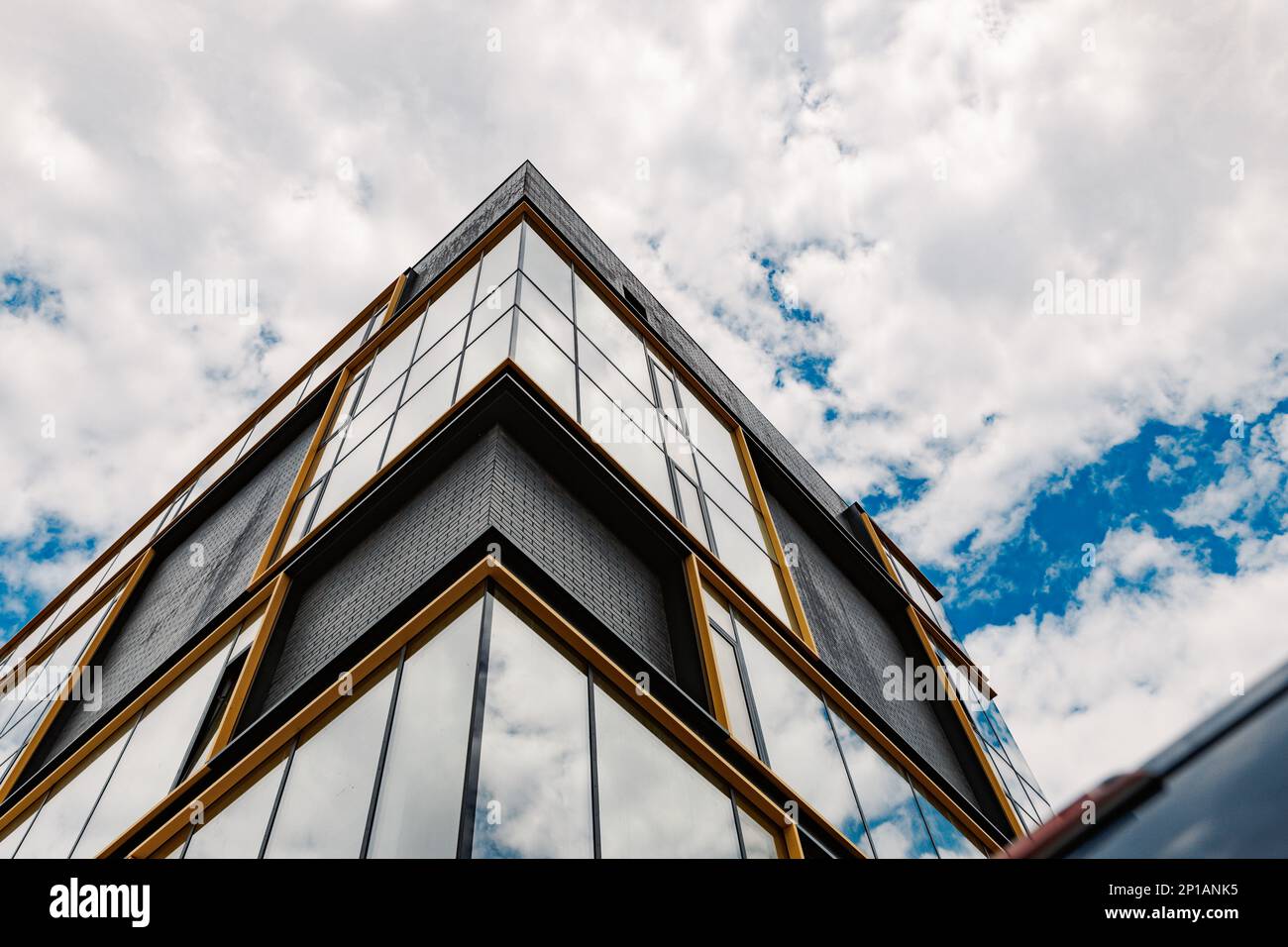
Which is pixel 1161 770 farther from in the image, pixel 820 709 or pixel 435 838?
pixel 820 709

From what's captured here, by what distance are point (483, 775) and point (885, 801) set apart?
673 centimetres

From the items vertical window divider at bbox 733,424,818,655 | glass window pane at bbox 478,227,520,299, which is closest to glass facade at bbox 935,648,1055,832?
vertical window divider at bbox 733,424,818,655

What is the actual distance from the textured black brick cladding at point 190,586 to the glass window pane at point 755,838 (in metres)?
7.55

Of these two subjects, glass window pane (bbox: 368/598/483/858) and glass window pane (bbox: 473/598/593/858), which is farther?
glass window pane (bbox: 473/598/593/858)

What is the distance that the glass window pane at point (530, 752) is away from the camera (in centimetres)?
588

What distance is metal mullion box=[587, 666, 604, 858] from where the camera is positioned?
6230mm

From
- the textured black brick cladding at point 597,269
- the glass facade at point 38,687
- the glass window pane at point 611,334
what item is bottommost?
the glass facade at point 38,687

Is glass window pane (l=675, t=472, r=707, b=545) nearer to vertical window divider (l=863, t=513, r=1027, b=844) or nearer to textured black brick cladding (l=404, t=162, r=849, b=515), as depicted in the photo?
textured black brick cladding (l=404, t=162, r=849, b=515)

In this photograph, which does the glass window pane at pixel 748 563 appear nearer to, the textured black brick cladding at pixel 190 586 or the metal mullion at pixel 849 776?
the metal mullion at pixel 849 776

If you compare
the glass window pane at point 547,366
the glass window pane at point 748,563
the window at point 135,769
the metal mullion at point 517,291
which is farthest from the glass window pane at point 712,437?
the window at point 135,769

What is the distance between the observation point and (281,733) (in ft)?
24.1

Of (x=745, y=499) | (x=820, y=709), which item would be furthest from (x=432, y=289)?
(x=820, y=709)

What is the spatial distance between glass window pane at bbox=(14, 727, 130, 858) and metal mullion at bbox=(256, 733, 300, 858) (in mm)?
4094

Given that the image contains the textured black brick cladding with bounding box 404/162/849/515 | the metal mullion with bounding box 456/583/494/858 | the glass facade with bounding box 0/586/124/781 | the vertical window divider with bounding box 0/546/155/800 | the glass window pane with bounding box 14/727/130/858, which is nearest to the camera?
the metal mullion with bounding box 456/583/494/858
